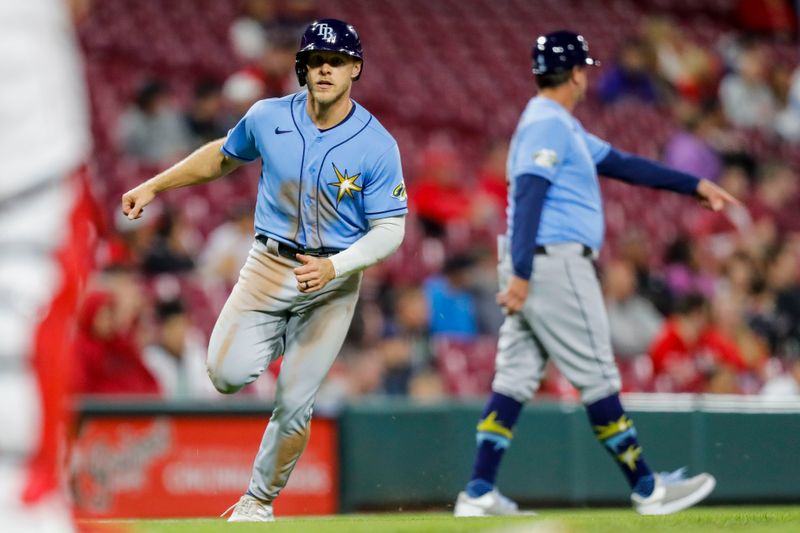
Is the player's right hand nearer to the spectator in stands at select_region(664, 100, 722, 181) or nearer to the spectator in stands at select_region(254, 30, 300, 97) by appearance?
the spectator in stands at select_region(254, 30, 300, 97)

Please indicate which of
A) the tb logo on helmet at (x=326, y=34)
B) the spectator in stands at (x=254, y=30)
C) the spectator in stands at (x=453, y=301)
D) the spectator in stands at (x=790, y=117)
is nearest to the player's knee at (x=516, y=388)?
the tb logo on helmet at (x=326, y=34)

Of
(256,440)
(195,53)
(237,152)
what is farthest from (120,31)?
(237,152)

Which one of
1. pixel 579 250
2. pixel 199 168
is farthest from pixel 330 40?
Result: pixel 579 250

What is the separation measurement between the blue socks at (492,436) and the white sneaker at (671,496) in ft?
1.91

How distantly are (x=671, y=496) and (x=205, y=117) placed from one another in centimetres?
542

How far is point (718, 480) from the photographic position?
7246mm

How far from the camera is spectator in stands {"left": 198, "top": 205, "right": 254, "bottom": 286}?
8609mm

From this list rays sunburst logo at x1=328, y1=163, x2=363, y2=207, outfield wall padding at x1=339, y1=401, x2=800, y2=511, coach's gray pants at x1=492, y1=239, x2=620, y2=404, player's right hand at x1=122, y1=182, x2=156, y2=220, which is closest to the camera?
player's right hand at x1=122, y1=182, x2=156, y2=220

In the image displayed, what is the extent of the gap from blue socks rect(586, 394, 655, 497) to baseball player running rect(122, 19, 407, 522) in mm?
1172

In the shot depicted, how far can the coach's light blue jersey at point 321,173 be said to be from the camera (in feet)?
15.1

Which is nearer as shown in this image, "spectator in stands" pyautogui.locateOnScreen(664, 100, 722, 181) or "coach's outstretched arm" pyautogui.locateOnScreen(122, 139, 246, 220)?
"coach's outstretched arm" pyautogui.locateOnScreen(122, 139, 246, 220)

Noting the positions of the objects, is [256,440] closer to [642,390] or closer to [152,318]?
[152,318]

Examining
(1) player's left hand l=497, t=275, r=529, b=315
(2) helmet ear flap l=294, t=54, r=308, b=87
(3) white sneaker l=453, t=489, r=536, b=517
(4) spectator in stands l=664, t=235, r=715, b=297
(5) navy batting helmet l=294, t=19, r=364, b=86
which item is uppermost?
(5) navy batting helmet l=294, t=19, r=364, b=86

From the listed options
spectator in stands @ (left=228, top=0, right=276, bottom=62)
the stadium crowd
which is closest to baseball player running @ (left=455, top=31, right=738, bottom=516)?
the stadium crowd
